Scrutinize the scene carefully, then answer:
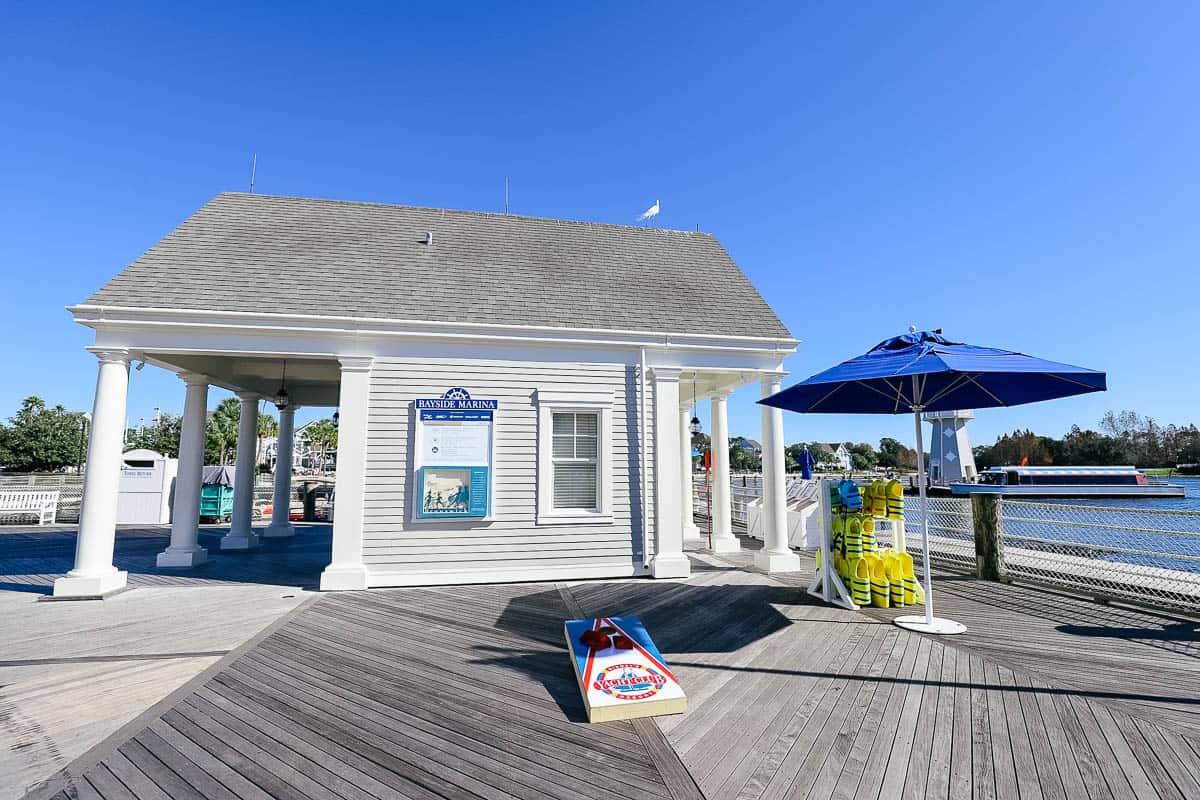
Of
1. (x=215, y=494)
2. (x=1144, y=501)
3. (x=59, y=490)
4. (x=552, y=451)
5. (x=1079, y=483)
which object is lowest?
(x=1144, y=501)

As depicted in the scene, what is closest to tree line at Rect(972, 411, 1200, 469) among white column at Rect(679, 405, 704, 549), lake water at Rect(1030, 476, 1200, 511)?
lake water at Rect(1030, 476, 1200, 511)

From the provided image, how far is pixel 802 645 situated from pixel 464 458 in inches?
191

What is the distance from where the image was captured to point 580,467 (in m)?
8.29

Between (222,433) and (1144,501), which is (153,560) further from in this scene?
(1144,501)

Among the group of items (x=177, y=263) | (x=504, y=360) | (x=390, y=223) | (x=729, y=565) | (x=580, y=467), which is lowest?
(x=729, y=565)

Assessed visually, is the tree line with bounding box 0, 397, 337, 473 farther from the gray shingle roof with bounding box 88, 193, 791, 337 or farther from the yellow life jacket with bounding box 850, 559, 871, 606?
the yellow life jacket with bounding box 850, 559, 871, 606

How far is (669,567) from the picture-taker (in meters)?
8.06

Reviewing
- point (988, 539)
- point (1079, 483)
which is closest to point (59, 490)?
point (988, 539)

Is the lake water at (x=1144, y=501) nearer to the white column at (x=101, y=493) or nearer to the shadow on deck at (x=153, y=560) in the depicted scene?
the shadow on deck at (x=153, y=560)

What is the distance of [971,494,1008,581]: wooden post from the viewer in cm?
777

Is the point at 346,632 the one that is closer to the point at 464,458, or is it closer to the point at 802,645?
the point at 464,458

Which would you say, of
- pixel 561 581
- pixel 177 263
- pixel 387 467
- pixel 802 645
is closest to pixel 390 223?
pixel 177 263

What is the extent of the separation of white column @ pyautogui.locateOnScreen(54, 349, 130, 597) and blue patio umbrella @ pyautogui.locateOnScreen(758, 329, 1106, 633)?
825cm

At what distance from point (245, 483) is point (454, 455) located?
6138 millimetres
